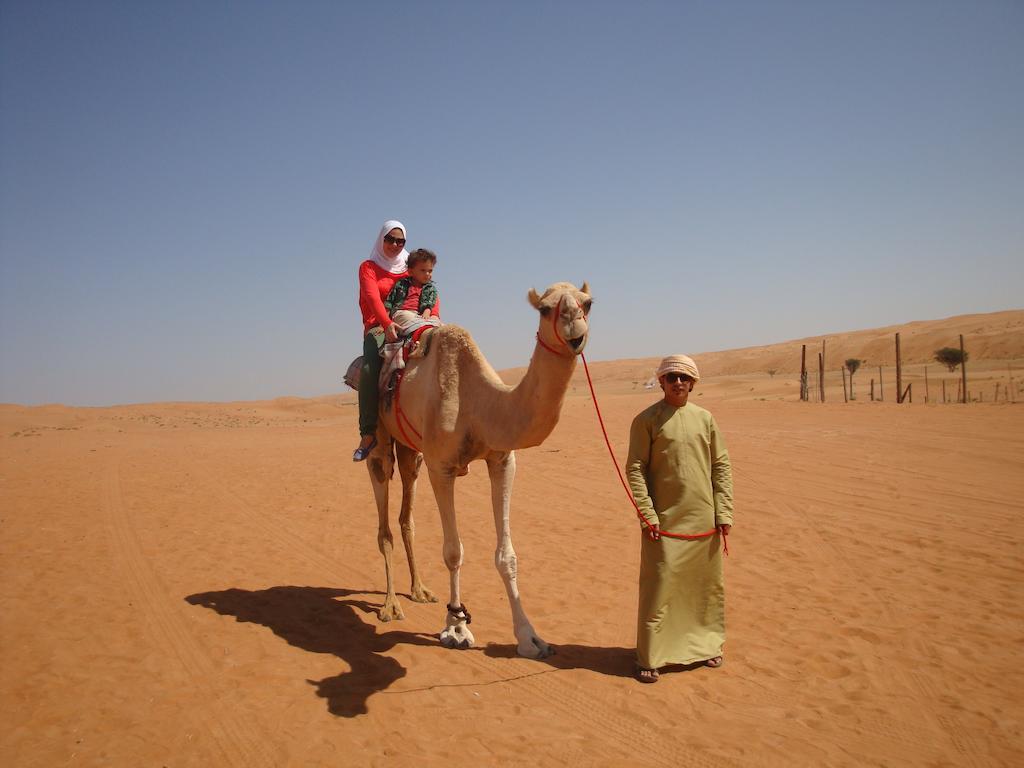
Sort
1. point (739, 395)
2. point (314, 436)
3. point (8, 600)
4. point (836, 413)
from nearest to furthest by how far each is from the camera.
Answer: point (8, 600)
point (836, 413)
point (314, 436)
point (739, 395)

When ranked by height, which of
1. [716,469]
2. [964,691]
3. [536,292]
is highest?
[536,292]

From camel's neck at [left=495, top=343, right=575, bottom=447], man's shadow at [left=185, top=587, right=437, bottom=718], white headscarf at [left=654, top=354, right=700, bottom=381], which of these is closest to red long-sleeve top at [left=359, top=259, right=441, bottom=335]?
camel's neck at [left=495, top=343, right=575, bottom=447]

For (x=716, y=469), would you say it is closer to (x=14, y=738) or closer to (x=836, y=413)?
(x=14, y=738)

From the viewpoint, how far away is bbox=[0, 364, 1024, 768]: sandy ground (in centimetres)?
402

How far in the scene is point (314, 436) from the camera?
27.5 meters

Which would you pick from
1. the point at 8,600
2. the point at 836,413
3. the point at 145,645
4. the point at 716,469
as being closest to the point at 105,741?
the point at 145,645

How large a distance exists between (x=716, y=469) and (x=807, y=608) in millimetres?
2496

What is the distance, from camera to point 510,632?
5949 millimetres

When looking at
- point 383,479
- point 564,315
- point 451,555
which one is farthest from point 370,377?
point 564,315

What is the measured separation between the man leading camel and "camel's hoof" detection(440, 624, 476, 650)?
1.53 meters

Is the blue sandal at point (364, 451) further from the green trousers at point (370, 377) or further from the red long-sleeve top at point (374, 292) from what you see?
the red long-sleeve top at point (374, 292)

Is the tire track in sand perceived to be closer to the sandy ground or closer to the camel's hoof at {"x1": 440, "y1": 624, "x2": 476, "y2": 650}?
the sandy ground

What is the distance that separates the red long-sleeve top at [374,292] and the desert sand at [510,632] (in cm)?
301

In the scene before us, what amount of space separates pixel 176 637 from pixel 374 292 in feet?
12.0
